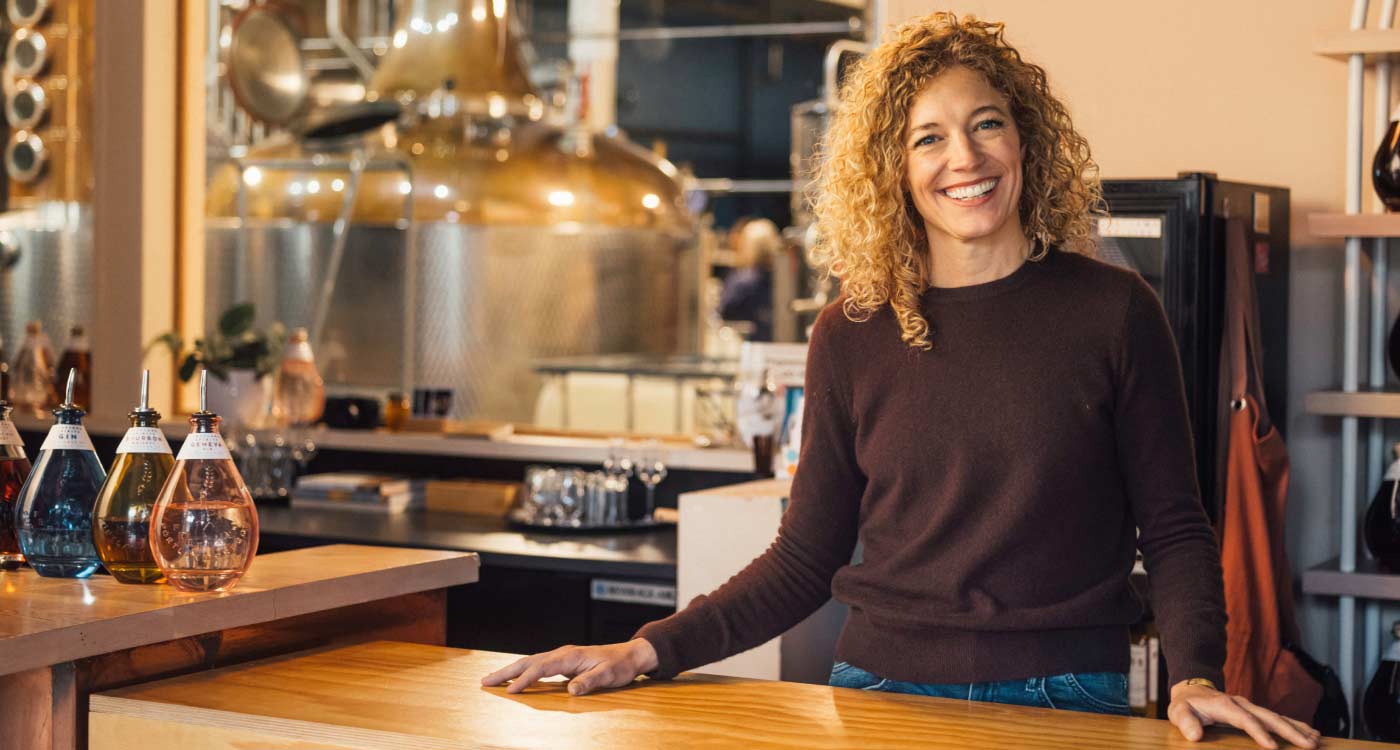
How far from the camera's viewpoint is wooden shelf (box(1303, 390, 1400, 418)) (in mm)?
3176

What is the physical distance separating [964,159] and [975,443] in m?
0.32

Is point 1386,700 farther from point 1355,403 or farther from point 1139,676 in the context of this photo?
point 1355,403

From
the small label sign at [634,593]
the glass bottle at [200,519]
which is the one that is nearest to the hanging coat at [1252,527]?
the small label sign at [634,593]

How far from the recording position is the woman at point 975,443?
1854 mm

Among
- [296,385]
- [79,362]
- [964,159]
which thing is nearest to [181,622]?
[964,159]

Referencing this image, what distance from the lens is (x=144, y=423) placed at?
1921 millimetres

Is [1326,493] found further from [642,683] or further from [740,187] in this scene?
[740,187]

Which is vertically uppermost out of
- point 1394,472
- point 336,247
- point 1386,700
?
point 336,247

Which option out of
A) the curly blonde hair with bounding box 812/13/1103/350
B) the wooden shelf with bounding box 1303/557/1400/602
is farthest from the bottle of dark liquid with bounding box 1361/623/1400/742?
the curly blonde hair with bounding box 812/13/1103/350

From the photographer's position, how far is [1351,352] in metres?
3.31

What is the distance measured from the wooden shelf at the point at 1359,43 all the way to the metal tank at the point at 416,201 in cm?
278

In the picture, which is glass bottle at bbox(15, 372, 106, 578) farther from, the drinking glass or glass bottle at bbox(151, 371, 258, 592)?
the drinking glass

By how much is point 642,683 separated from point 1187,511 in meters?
0.62

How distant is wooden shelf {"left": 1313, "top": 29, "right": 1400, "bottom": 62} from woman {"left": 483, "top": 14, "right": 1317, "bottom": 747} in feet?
4.60
